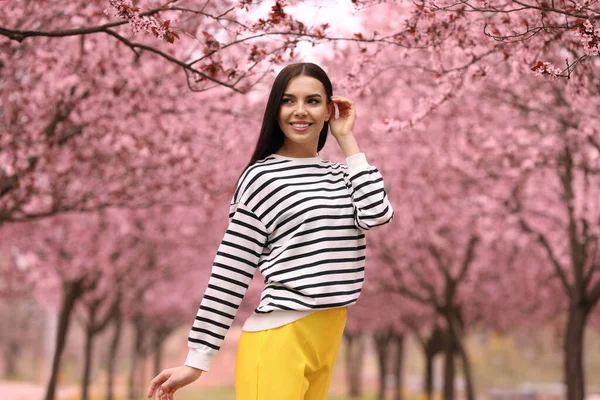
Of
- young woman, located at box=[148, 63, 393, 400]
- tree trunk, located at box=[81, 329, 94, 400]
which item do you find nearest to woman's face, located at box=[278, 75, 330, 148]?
young woman, located at box=[148, 63, 393, 400]

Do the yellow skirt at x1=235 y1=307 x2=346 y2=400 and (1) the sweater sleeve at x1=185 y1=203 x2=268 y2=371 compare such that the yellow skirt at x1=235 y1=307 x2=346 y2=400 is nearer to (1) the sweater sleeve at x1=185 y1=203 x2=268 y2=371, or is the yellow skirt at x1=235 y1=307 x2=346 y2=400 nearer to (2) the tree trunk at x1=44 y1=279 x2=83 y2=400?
(1) the sweater sleeve at x1=185 y1=203 x2=268 y2=371

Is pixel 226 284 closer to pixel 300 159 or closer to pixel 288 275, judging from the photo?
pixel 288 275

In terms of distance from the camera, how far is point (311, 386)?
8.87ft

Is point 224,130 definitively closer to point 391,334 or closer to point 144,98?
point 144,98

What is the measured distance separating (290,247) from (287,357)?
14.1 inches

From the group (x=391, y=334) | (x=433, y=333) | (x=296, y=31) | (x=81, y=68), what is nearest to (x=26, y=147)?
(x=81, y=68)

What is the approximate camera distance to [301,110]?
2812 millimetres

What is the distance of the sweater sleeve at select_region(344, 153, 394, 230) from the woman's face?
0.20 meters

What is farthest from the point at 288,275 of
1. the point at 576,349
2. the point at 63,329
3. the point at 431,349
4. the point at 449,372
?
the point at 431,349

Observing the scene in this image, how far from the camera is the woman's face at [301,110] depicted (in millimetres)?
2830

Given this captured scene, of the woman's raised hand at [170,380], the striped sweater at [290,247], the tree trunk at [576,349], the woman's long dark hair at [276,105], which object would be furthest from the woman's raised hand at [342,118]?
the tree trunk at [576,349]

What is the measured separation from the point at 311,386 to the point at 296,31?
7.48ft

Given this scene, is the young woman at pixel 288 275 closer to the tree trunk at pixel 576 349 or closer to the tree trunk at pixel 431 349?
the tree trunk at pixel 576 349

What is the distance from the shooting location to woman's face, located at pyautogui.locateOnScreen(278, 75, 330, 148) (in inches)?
111
